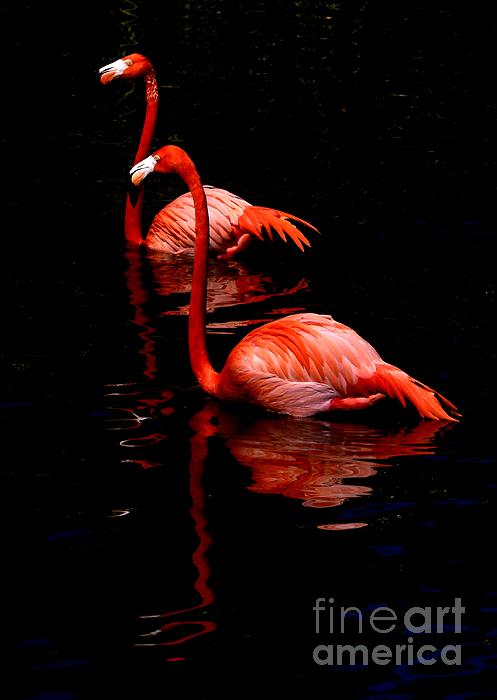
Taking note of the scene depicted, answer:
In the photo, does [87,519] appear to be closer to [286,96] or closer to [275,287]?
[275,287]

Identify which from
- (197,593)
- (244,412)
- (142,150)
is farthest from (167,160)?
(142,150)

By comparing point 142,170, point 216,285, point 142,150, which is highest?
point 142,170

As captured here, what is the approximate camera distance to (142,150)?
1020 cm

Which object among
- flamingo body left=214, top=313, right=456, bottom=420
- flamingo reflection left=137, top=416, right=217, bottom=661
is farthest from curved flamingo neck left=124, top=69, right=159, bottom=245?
flamingo reflection left=137, top=416, right=217, bottom=661

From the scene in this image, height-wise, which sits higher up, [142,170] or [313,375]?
[142,170]

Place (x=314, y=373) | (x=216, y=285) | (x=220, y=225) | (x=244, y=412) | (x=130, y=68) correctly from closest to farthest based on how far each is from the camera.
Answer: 1. (x=314, y=373)
2. (x=244, y=412)
3. (x=216, y=285)
4. (x=220, y=225)
5. (x=130, y=68)

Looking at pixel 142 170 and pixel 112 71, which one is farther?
pixel 112 71

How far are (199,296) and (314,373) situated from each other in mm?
809

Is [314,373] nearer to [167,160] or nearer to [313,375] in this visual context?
[313,375]

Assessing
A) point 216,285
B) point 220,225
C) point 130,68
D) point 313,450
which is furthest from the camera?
point 130,68

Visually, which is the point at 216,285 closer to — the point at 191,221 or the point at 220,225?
the point at 220,225

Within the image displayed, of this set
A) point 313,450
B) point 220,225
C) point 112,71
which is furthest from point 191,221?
point 313,450

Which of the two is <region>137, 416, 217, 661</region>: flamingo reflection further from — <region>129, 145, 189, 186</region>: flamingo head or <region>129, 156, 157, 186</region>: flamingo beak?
<region>129, 145, 189, 186</region>: flamingo head

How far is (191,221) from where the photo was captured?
32.8ft
